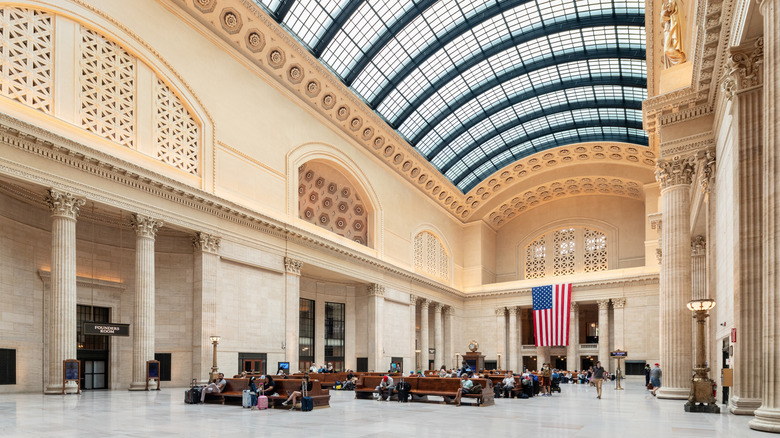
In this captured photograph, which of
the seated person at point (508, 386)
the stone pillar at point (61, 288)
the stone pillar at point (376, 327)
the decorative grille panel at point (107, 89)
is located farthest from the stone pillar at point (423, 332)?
the stone pillar at point (61, 288)

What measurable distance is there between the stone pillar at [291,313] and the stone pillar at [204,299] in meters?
4.68

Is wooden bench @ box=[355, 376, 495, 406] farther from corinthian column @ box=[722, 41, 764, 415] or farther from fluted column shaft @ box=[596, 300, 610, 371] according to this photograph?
fluted column shaft @ box=[596, 300, 610, 371]

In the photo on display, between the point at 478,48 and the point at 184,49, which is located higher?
the point at 478,48

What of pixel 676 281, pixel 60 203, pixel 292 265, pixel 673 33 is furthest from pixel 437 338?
pixel 60 203

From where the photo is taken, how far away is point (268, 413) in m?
13.4

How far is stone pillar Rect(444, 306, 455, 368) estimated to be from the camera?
48.4 meters

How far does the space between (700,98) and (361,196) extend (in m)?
22.3

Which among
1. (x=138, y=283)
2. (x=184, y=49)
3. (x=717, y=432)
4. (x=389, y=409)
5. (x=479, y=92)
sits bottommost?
(x=389, y=409)

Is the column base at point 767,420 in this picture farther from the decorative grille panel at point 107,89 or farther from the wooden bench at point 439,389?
the decorative grille panel at point 107,89

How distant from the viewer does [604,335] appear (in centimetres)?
4550

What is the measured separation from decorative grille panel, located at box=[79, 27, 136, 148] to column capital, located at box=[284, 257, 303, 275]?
968 cm

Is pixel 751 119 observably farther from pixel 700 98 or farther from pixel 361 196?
pixel 361 196

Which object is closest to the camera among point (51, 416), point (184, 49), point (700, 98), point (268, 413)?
point (51, 416)

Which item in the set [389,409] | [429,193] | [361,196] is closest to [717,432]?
[389,409]
